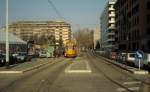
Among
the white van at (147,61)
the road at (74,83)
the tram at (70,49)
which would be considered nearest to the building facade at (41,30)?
the tram at (70,49)

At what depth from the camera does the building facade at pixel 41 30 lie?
17075 cm

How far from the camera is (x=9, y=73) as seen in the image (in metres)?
31.0

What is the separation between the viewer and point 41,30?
7544 inches

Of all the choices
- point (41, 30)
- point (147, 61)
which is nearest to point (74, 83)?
point (147, 61)

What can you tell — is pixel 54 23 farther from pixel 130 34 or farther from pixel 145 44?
pixel 145 44

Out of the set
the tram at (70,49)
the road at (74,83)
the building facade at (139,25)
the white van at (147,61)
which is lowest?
the road at (74,83)

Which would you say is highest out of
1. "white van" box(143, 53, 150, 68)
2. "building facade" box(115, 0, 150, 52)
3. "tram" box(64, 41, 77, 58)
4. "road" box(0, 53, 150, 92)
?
"building facade" box(115, 0, 150, 52)

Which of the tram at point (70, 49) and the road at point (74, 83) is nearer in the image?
the road at point (74, 83)

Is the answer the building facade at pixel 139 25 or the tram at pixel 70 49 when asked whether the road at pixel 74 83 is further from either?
the building facade at pixel 139 25

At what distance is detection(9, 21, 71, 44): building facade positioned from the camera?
171 m

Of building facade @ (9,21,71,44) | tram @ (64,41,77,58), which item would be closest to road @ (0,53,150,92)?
tram @ (64,41,77,58)

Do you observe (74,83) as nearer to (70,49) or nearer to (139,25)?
(70,49)

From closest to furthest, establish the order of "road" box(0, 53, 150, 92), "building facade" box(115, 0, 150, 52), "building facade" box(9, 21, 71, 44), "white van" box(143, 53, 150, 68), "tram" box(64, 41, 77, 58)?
"road" box(0, 53, 150, 92)
"white van" box(143, 53, 150, 68)
"tram" box(64, 41, 77, 58)
"building facade" box(115, 0, 150, 52)
"building facade" box(9, 21, 71, 44)

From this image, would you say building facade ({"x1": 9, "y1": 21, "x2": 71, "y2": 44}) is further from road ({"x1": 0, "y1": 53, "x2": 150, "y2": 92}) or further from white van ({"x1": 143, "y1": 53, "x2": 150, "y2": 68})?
road ({"x1": 0, "y1": 53, "x2": 150, "y2": 92})
